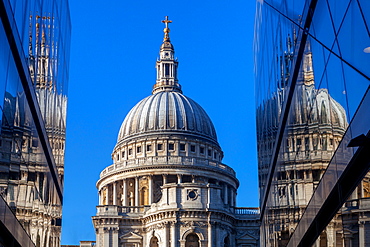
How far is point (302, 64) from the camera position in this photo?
25.6 m

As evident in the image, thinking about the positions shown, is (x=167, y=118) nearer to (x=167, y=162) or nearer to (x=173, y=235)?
(x=167, y=162)

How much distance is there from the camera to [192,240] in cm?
9800

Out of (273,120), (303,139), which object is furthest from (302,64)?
(273,120)

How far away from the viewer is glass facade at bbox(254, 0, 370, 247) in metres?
17.5

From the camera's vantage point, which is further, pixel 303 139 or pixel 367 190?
pixel 303 139

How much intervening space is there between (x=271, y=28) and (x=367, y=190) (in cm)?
1908

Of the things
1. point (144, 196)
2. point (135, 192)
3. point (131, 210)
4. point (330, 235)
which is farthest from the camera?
point (144, 196)

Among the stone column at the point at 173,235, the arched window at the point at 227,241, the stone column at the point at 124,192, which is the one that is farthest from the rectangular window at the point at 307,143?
the stone column at the point at 124,192

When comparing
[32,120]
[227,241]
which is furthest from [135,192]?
[32,120]

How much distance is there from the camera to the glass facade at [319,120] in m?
17.5

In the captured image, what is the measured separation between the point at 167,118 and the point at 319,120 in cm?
10144

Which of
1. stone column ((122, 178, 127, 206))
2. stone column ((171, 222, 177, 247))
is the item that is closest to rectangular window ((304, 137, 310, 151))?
stone column ((171, 222, 177, 247))

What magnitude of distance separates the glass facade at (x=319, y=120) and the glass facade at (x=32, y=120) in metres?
9.10

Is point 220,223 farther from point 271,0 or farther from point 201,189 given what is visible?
point 271,0
